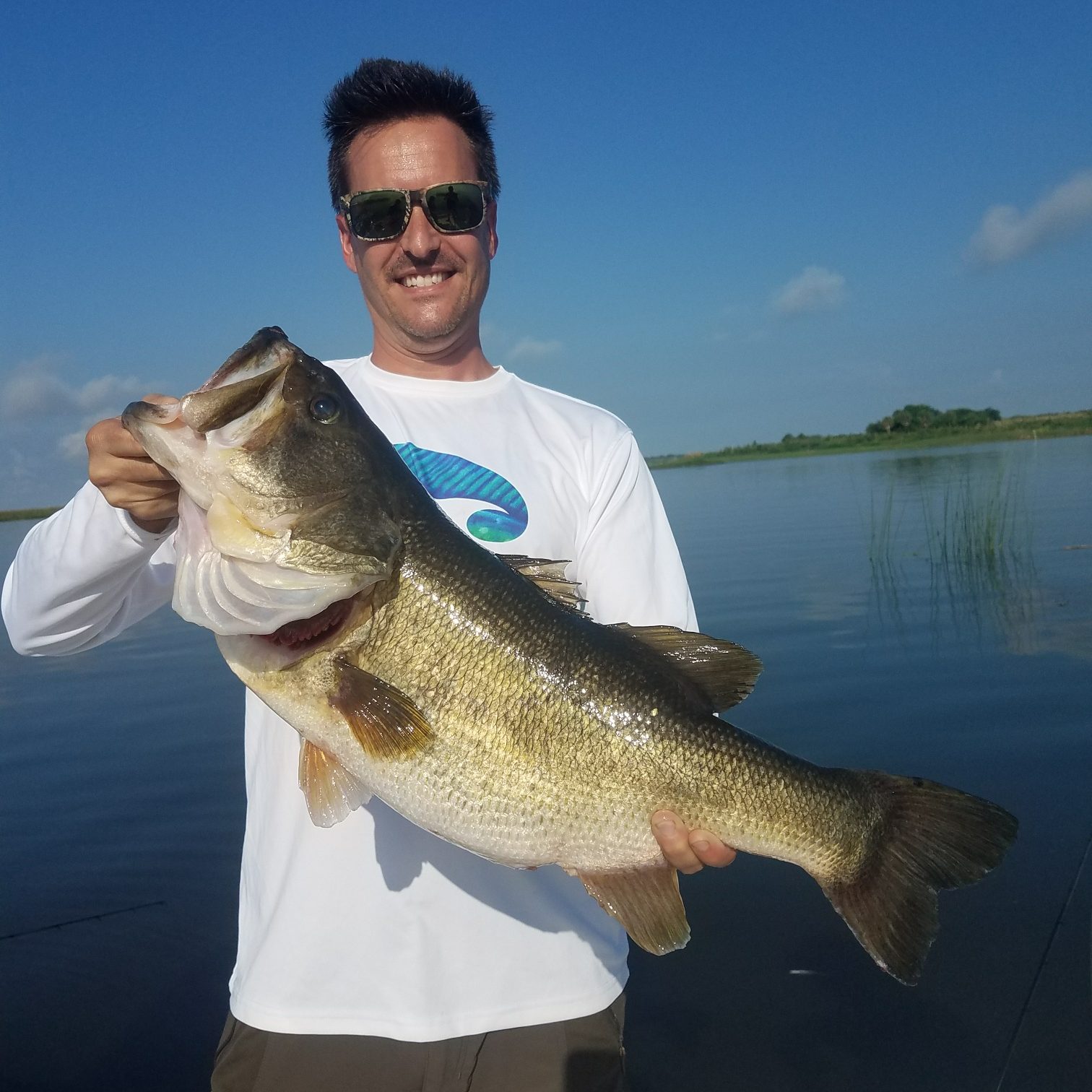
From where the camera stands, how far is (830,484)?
33.3 m

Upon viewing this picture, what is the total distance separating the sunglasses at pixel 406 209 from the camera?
10.1 feet

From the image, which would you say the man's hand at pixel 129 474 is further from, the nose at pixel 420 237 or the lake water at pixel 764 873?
the lake water at pixel 764 873

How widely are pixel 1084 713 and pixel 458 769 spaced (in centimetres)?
766

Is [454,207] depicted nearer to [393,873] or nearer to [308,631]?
[308,631]

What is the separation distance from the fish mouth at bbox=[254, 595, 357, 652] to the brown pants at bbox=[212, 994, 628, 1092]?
1165mm

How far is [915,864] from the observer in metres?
2.64

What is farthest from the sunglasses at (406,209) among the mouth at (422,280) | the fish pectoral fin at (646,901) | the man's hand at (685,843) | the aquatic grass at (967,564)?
the aquatic grass at (967,564)

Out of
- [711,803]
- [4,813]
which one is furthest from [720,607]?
[711,803]

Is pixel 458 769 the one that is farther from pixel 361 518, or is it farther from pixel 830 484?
pixel 830 484

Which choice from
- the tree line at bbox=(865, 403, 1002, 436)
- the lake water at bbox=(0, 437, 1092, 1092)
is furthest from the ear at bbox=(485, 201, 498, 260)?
the tree line at bbox=(865, 403, 1002, 436)

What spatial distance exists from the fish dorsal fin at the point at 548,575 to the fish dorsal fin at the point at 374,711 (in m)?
0.54

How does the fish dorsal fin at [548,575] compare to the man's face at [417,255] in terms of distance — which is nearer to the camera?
the fish dorsal fin at [548,575]

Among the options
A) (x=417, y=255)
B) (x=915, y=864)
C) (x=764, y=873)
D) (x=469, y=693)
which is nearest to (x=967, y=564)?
(x=764, y=873)

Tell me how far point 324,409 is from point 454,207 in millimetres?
1189
